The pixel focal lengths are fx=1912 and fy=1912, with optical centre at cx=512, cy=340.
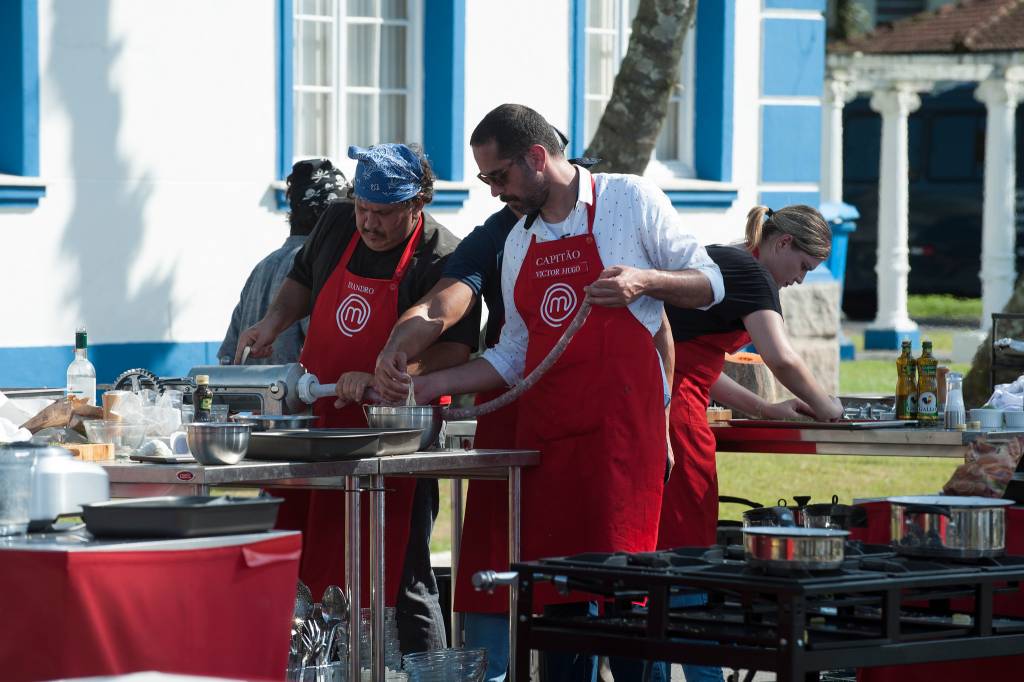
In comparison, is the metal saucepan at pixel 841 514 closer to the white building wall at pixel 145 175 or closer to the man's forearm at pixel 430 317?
the man's forearm at pixel 430 317

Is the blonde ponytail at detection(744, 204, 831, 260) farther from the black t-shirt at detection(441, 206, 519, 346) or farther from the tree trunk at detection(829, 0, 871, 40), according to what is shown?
the tree trunk at detection(829, 0, 871, 40)

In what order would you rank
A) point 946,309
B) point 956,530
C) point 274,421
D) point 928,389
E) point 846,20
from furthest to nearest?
point 846,20
point 946,309
point 928,389
point 274,421
point 956,530

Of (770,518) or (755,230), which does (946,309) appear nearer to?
(755,230)

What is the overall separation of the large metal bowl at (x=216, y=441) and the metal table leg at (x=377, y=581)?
48cm

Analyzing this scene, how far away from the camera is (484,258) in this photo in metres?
5.65

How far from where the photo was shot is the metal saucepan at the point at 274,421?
17.1 ft

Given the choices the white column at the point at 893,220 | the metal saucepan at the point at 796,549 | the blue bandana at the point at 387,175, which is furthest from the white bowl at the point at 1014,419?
the white column at the point at 893,220

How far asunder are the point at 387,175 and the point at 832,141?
1433 centimetres

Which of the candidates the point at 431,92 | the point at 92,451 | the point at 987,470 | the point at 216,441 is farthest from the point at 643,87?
the point at 216,441

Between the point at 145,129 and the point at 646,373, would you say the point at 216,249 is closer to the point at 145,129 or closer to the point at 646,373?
the point at 145,129

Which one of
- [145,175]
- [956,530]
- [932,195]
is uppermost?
[932,195]

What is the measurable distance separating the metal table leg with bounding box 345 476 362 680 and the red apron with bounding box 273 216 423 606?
1.78ft

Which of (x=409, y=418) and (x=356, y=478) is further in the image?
(x=409, y=418)

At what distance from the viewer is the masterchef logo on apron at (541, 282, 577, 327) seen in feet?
17.5
